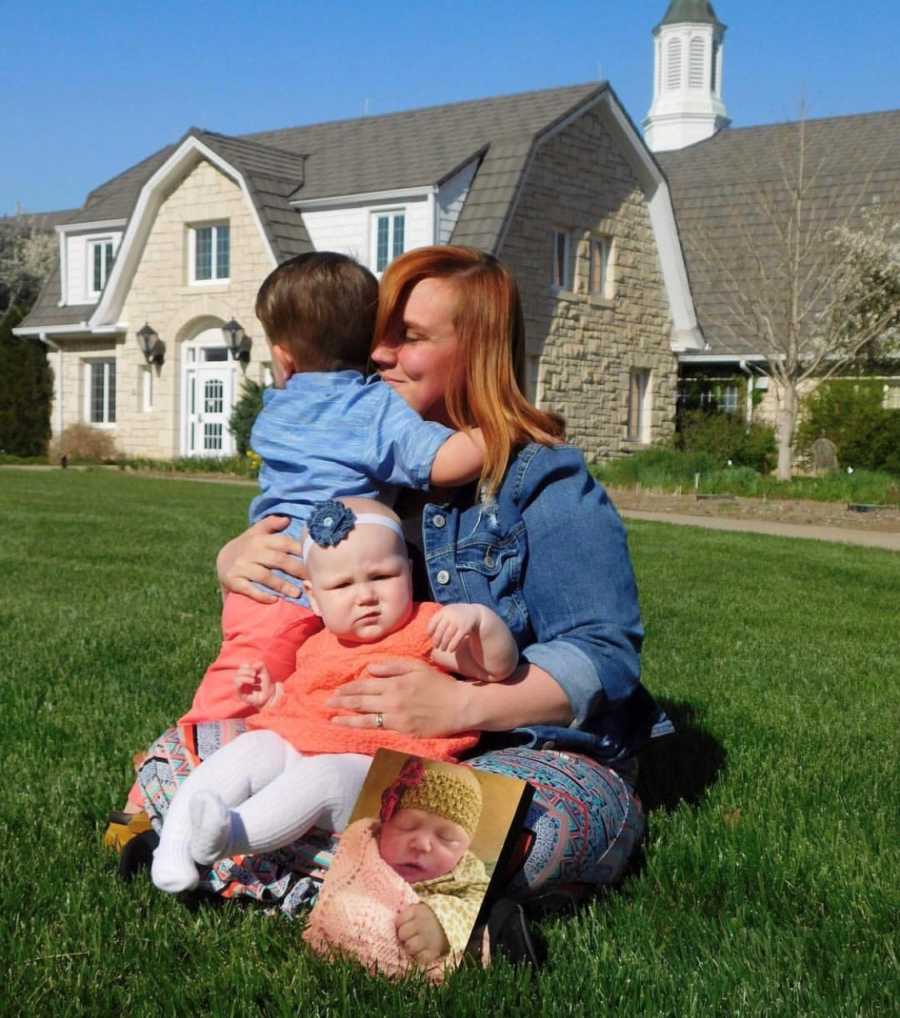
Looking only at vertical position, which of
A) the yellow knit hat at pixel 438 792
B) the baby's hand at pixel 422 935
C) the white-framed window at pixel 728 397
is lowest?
the baby's hand at pixel 422 935

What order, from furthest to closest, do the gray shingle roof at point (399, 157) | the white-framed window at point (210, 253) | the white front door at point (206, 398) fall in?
the white front door at point (206, 398), the white-framed window at point (210, 253), the gray shingle roof at point (399, 157)

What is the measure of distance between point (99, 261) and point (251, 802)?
26155mm

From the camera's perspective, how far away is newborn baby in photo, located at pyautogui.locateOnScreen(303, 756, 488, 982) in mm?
2328

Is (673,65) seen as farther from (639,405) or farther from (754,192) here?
(639,405)

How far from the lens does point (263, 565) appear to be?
2914 millimetres

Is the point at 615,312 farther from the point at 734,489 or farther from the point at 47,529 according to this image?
the point at 47,529

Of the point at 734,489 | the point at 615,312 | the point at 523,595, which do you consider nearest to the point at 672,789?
the point at 523,595

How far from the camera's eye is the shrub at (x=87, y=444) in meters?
25.4

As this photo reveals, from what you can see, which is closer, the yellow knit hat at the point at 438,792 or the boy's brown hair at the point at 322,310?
the yellow knit hat at the point at 438,792

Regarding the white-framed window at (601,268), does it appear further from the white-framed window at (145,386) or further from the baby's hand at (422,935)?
the baby's hand at (422,935)

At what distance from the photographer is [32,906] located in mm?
2693

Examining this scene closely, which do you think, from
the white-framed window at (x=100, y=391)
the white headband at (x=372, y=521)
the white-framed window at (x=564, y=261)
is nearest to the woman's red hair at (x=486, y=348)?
the white headband at (x=372, y=521)

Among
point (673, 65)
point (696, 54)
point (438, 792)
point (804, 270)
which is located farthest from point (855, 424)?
point (696, 54)

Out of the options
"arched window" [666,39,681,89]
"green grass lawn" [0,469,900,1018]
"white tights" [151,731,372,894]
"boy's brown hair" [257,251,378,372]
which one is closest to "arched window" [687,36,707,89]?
"arched window" [666,39,681,89]
